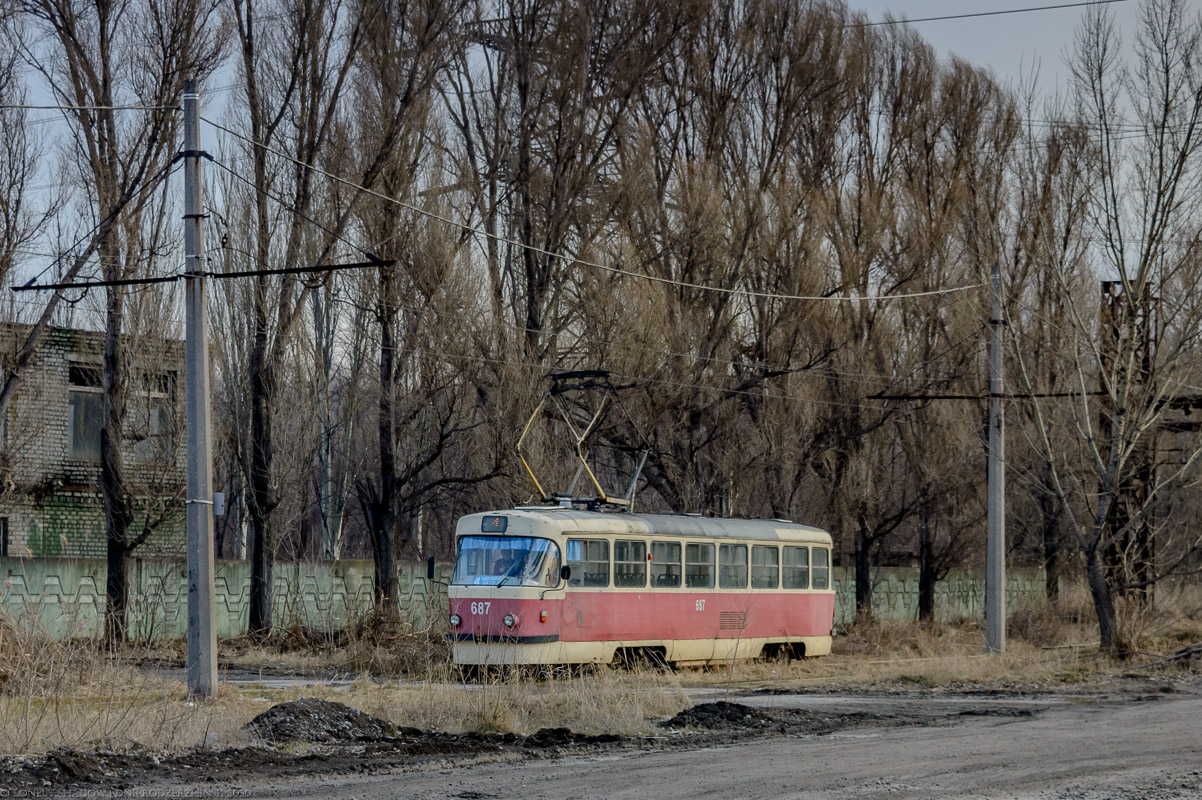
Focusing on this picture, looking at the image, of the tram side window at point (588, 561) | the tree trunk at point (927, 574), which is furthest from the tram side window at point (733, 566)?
the tree trunk at point (927, 574)

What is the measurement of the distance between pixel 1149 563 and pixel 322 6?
61.0ft

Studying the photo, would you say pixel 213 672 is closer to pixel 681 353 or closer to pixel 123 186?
pixel 123 186

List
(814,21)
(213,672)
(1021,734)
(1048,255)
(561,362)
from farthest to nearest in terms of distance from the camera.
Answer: (814,21)
(561,362)
(1048,255)
(213,672)
(1021,734)

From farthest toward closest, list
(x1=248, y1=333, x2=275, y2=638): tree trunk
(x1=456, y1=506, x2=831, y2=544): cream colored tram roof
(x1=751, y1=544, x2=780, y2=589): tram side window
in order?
(x1=248, y1=333, x2=275, y2=638): tree trunk, (x1=751, y1=544, x2=780, y2=589): tram side window, (x1=456, y1=506, x2=831, y2=544): cream colored tram roof

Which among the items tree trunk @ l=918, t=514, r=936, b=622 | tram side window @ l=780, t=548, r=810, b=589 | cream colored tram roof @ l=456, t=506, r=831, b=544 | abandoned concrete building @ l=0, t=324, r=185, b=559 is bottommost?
tree trunk @ l=918, t=514, r=936, b=622

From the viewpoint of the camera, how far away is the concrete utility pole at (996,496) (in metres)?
22.8

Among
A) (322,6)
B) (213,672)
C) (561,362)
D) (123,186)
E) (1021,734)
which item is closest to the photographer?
(1021,734)

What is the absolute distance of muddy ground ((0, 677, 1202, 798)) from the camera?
9.20 m

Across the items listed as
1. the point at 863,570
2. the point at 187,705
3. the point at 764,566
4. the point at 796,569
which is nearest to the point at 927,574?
the point at 863,570

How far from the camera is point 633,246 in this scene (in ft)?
98.7

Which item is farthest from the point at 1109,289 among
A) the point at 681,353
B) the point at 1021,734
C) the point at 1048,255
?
the point at 1021,734

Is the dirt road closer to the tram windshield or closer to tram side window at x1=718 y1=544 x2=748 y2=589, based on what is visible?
the tram windshield

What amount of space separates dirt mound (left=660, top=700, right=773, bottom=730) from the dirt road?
0.66 meters

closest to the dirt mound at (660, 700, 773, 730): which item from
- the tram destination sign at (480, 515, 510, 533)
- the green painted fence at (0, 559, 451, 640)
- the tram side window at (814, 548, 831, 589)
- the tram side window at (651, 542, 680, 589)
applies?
the tram destination sign at (480, 515, 510, 533)
